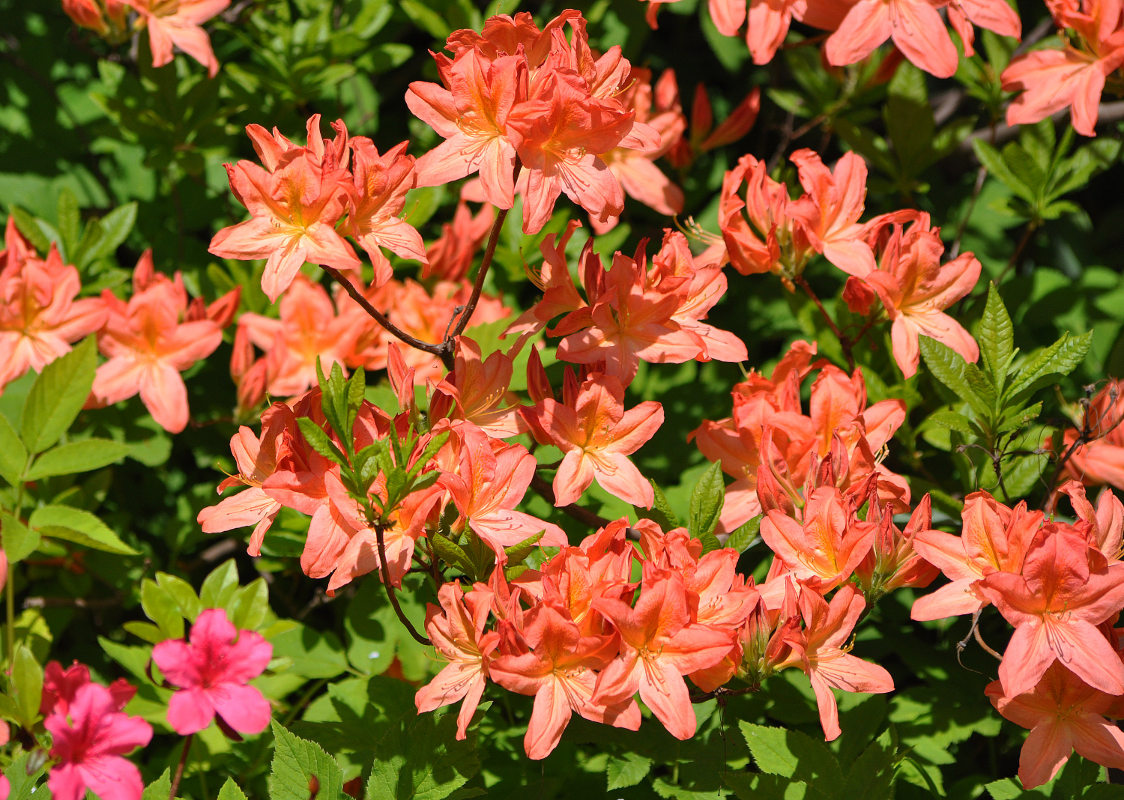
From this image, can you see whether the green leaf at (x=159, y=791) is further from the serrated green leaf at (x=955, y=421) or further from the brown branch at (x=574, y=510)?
the serrated green leaf at (x=955, y=421)

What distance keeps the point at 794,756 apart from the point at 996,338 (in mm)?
627

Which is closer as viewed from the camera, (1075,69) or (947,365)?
(947,365)

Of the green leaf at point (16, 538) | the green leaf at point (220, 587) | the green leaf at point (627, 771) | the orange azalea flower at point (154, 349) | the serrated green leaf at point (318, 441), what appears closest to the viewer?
the serrated green leaf at point (318, 441)

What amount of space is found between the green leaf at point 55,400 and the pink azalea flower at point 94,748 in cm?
38

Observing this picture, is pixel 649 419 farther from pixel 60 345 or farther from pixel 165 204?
pixel 165 204

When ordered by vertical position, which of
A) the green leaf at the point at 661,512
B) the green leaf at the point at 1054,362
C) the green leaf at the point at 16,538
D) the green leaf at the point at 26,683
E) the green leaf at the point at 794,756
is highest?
the green leaf at the point at 1054,362

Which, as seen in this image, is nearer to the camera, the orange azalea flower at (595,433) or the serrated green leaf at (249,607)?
the orange azalea flower at (595,433)

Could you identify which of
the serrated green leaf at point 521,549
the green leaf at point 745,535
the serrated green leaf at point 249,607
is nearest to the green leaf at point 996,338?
the green leaf at point 745,535

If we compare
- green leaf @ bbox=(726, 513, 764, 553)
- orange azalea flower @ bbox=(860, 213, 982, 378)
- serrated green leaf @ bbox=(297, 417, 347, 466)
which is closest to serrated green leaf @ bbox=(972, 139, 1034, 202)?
orange azalea flower @ bbox=(860, 213, 982, 378)

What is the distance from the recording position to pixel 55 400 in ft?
4.97

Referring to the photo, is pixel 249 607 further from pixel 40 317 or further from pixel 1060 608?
pixel 1060 608

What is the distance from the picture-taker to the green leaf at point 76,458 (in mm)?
1490

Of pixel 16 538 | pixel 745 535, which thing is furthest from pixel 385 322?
pixel 16 538

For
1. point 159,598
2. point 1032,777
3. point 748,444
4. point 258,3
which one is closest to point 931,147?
point 748,444
